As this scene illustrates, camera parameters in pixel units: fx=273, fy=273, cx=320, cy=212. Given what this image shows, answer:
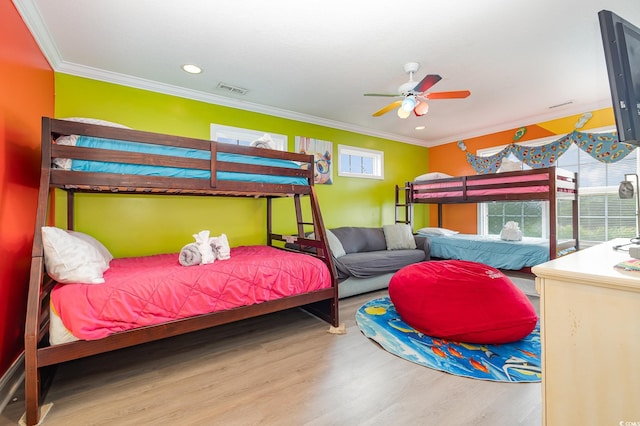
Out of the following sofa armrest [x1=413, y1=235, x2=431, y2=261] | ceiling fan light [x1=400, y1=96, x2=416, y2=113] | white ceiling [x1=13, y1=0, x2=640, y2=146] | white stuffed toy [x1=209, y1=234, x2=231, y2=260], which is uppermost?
white ceiling [x1=13, y1=0, x2=640, y2=146]

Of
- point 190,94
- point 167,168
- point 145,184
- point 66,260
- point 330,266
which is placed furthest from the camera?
point 190,94

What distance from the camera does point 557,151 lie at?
13.2ft

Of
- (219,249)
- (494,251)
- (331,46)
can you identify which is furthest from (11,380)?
(494,251)

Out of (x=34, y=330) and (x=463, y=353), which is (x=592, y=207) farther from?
(x=34, y=330)

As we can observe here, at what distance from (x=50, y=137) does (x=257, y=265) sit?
Answer: 158 cm

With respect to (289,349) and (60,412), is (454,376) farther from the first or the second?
(60,412)

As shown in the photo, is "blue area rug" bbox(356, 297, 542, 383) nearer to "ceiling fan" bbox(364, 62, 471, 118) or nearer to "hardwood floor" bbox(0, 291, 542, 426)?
Result: "hardwood floor" bbox(0, 291, 542, 426)

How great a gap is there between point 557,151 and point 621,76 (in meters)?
3.90

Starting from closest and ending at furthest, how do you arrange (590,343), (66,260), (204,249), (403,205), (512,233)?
(590,343)
(66,260)
(204,249)
(512,233)
(403,205)

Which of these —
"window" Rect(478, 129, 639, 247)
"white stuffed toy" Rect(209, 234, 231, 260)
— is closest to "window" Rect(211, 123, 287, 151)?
"white stuffed toy" Rect(209, 234, 231, 260)

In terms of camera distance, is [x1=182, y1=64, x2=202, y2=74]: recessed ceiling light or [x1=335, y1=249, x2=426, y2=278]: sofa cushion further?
[x1=335, y1=249, x2=426, y2=278]: sofa cushion

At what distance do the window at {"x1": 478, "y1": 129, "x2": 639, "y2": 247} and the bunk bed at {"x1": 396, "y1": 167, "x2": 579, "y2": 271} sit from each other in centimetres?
12

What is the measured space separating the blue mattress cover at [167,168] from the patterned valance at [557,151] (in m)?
3.92

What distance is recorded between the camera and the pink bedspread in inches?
61.2
